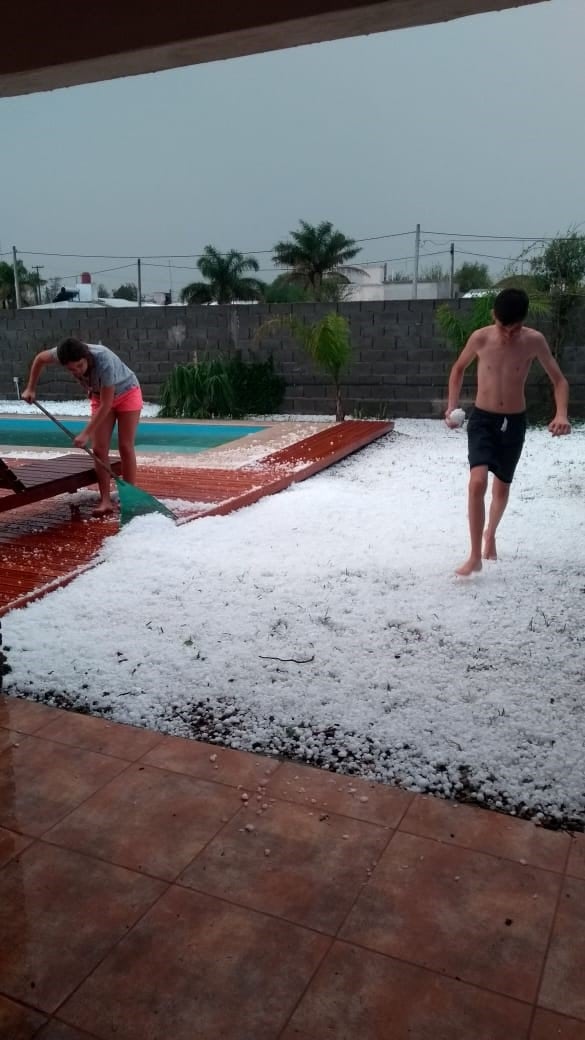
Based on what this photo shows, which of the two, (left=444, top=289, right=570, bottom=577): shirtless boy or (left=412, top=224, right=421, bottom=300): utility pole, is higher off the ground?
(left=412, top=224, right=421, bottom=300): utility pole

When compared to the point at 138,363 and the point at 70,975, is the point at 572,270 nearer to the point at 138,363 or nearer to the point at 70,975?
the point at 138,363

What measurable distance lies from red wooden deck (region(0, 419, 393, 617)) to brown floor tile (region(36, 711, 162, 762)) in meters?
0.90

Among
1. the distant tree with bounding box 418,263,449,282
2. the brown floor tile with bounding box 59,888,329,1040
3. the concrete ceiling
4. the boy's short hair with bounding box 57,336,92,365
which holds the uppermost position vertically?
the distant tree with bounding box 418,263,449,282

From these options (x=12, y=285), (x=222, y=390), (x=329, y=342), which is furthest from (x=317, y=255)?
(x=329, y=342)

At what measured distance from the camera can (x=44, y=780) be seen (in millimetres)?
1950

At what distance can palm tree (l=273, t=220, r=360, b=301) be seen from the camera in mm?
26797

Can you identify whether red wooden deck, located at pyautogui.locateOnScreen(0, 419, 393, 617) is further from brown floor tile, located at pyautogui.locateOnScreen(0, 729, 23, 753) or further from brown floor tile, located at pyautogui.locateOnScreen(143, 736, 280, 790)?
brown floor tile, located at pyautogui.locateOnScreen(143, 736, 280, 790)

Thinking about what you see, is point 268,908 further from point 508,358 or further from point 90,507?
point 90,507

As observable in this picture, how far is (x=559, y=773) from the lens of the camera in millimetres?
1958

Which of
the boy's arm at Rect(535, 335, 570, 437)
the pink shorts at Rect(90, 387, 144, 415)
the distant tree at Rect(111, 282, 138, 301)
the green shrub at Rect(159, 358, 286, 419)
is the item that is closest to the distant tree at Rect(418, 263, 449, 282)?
the green shrub at Rect(159, 358, 286, 419)

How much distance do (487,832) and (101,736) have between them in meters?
1.12

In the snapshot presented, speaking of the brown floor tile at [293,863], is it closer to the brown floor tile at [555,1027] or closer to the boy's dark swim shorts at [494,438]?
the brown floor tile at [555,1027]

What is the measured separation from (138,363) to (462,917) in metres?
9.42

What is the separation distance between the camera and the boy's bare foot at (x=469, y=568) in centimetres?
337
